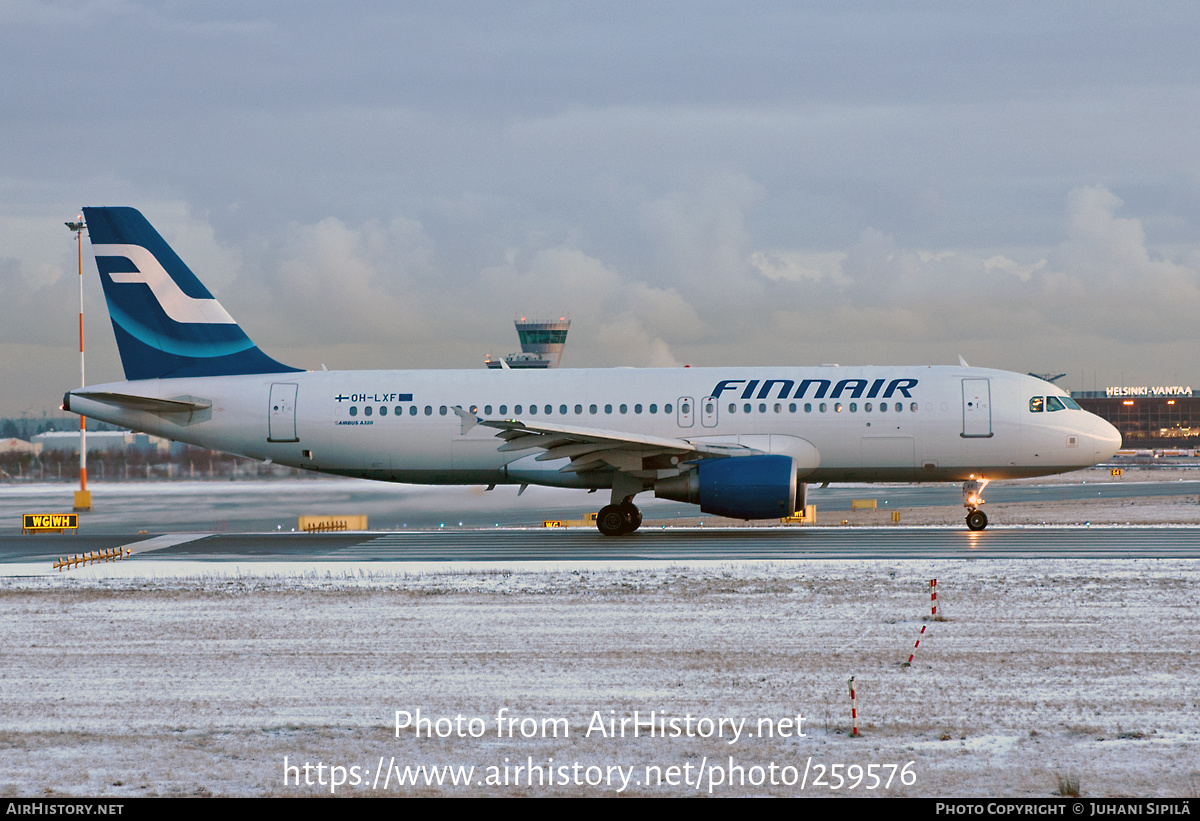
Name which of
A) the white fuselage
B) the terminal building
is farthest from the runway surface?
the terminal building

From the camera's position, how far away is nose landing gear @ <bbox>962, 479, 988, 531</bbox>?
2775 centimetres

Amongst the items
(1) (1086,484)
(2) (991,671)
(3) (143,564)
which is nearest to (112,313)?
(3) (143,564)

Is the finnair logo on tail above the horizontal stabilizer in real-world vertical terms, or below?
above

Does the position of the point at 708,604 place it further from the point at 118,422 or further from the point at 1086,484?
A: the point at 1086,484

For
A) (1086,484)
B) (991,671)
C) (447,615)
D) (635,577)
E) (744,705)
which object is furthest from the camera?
(1086,484)

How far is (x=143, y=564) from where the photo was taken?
74.7 ft

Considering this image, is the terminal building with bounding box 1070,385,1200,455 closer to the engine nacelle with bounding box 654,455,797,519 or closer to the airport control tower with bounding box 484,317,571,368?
the airport control tower with bounding box 484,317,571,368

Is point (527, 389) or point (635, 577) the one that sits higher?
point (527, 389)

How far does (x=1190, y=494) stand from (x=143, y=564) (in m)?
46.8

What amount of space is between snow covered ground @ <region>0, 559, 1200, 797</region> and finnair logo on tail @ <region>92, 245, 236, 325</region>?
12.1 metres

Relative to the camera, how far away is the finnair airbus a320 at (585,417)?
2767cm

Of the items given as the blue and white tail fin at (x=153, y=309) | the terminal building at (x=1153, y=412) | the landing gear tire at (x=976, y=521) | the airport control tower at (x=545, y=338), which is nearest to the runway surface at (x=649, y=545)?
the landing gear tire at (x=976, y=521)

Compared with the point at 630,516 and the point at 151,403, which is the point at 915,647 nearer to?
the point at 630,516

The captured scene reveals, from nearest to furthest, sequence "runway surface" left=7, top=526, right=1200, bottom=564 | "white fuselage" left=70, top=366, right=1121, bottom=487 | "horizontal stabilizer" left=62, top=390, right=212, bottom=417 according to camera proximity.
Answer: "runway surface" left=7, top=526, right=1200, bottom=564, "white fuselage" left=70, top=366, right=1121, bottom=487, "horizontal stabilizer" left=62, top=390, right=212, bottom=417
